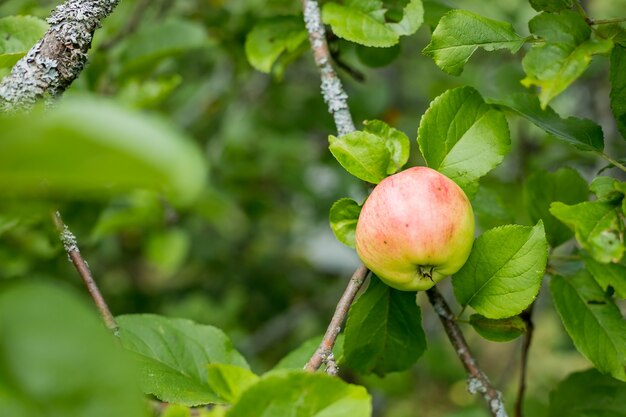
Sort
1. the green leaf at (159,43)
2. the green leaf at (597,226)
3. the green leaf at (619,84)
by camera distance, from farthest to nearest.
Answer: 1. the green leaf at (159,43)
2. the green leaf at (619,84)
3. the green leaf at (597,226)

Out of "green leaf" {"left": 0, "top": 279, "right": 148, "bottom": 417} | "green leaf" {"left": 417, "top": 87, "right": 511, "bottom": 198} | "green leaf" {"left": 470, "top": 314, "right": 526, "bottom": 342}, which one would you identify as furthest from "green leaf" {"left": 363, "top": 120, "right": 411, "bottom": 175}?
"green leaf" {"left": 0, "top": 279, "right": 148, "bottom": 417}

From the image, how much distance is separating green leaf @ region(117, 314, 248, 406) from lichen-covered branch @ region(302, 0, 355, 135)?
40cm

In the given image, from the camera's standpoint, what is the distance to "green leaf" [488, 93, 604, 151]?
38.4 inches

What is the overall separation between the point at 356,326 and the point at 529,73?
43 cm

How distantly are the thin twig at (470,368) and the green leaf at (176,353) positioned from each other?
32 cm

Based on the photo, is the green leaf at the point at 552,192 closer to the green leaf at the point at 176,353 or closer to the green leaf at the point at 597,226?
the green leaf at the point at 597,226

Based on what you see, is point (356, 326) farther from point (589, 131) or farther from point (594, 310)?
point (589, 131)

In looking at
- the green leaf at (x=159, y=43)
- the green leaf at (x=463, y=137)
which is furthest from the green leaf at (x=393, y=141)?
the green leaf at (x=159, y=43)

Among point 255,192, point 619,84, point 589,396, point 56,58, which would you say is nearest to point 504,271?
point 619,84

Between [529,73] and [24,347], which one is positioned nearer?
[24,347]

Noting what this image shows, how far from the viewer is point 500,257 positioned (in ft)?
3.01

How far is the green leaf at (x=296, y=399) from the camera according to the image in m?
0.65

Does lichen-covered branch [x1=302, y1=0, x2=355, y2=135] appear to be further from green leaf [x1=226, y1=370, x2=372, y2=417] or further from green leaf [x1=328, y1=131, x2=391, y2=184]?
green leaf [x1=226, y1=370, x2=372, y2=417]

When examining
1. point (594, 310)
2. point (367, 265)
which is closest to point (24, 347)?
Answer: point (367, 265)
